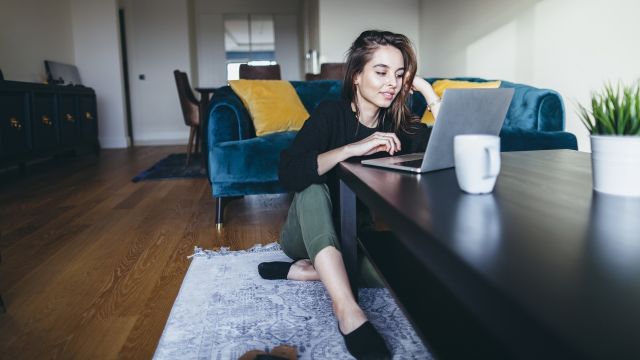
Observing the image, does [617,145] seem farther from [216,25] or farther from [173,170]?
[216,25]

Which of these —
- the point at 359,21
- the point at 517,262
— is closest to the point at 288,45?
the point at 359,21

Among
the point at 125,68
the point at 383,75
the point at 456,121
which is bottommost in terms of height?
the point at 456,121

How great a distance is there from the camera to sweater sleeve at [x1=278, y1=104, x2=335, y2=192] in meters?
1.25

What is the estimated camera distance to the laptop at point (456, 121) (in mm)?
941

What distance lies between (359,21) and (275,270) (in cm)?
486

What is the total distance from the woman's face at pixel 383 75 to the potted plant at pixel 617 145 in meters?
0.59

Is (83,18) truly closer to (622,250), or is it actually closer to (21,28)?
(21,28)

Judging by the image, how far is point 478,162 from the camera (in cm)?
79

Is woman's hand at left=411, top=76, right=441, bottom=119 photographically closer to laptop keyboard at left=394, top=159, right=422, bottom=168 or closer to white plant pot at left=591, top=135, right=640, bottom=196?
laptop keyboard at left=394, top=159, right=422, bottom=168

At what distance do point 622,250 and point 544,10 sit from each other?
2862mm

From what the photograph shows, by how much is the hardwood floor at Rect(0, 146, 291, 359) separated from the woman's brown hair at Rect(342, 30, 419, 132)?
860mm

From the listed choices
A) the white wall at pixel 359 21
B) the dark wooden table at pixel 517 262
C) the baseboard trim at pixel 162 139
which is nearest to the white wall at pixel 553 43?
the white wall at pixel 359 21

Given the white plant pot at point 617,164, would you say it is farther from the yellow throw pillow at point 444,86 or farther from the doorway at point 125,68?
the doorway at point 125,68

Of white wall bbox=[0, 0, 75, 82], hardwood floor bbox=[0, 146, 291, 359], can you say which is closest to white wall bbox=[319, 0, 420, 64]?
hardwood floor bbox=[0, 146, 291, 359]
